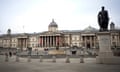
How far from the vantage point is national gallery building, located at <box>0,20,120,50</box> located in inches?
4422

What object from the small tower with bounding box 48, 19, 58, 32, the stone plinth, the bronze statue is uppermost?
the small tower with bounding box 48, 19, 58, 32

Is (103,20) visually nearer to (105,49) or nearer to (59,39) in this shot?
(105,49)

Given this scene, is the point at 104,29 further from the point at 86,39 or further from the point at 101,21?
the point at 86,39

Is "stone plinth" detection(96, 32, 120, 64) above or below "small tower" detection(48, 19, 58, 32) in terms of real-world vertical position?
below

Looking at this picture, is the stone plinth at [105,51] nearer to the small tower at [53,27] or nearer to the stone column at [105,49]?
the stone column at [105,49]

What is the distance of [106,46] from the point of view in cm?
1894

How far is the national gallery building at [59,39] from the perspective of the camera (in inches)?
4422

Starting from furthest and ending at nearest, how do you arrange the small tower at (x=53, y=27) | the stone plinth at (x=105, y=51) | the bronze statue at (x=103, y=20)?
the small tower at (x=53, y=27) < the bronze statue at (x=103, y=20) < the stone plinth at (x=105, y=51)

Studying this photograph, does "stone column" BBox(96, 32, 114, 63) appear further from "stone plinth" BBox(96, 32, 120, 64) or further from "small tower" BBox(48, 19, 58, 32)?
"small tower" BBox(48, 19, 58, 32)

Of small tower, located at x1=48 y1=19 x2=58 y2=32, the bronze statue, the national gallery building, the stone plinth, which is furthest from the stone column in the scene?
small tower, located at x1=48 y1=19 x2=58 y2=32

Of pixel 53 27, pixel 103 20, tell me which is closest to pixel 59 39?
pixel 53 27

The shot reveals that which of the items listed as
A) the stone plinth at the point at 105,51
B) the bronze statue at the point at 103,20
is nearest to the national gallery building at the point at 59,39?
the bronze statue at the point at 103,20

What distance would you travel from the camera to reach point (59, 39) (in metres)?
114

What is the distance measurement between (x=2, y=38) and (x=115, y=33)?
8162 cm
